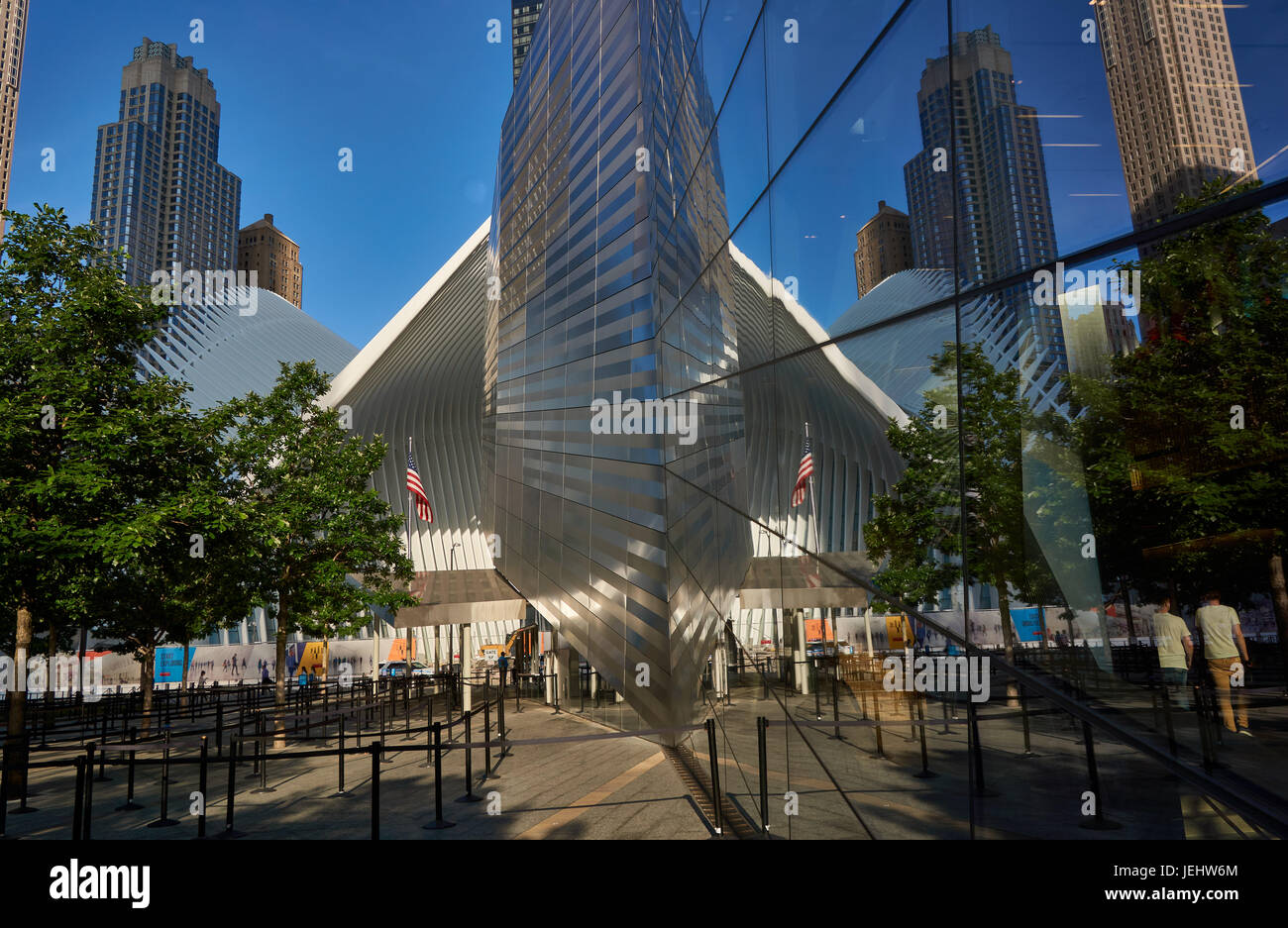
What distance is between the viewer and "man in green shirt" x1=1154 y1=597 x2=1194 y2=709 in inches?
72.4

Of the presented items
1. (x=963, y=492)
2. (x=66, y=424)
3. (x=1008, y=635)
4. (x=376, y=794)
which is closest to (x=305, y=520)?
(x=66, y=424)

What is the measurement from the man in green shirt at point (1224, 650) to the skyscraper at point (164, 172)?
19444 centimetres

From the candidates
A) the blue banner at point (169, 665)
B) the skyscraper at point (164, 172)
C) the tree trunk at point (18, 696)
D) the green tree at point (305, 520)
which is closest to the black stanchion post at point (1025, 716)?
the tree trunk at point (18, 696)

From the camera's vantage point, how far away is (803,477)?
5270mm

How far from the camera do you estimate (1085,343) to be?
2184 millimetres

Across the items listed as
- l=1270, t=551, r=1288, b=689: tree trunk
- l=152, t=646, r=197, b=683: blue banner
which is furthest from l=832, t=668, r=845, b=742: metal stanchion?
l=152, t=646, r=197, b=683: blue banner

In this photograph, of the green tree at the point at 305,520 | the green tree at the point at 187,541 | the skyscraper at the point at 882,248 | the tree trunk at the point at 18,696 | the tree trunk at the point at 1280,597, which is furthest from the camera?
the green tree at the point at 305,520

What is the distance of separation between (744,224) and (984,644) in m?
4.88

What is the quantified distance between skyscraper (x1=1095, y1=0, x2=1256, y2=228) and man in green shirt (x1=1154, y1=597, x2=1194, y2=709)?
0.98 meters

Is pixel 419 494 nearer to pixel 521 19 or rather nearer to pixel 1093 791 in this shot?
pixel 1093 791

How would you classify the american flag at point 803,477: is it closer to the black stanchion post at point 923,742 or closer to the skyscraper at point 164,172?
the black stanchion post at point 923,742
